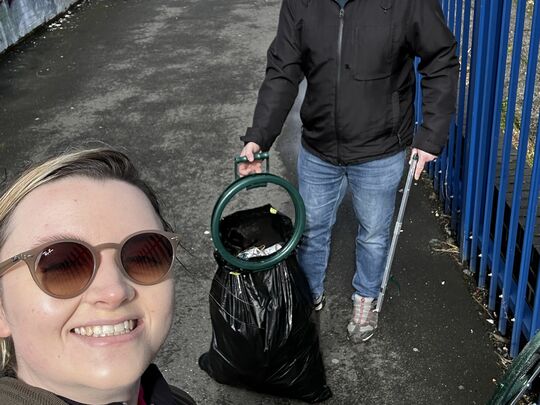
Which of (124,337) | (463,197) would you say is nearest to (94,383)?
(124,337)

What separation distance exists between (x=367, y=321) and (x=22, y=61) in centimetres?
600

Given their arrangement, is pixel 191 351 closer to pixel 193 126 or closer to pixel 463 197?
pixel 463 197

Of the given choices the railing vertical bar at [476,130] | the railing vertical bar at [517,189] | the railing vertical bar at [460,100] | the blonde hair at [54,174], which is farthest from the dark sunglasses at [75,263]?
the railing vertical bar at [460,100]

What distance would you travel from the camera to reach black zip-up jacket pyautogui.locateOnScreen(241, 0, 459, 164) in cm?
271

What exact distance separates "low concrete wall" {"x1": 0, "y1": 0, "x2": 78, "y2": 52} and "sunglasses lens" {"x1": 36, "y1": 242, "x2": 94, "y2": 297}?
7.43 metres

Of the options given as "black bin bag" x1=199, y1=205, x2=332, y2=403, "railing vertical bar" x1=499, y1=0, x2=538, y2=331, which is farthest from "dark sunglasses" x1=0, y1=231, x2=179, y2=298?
"railing vertical bar" x1=499, y1=0, x2=538, y2=331

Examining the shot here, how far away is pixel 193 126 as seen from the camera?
19.0 feet

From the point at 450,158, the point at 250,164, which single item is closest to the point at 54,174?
the point at 250,164

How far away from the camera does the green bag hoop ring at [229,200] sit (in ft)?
8.55

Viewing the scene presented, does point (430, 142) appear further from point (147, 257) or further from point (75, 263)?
point (75, 263)

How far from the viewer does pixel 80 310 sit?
1.22 meters

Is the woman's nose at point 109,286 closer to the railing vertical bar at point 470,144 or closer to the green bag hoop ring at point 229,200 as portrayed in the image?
the green bag hoop ring at point 229,200

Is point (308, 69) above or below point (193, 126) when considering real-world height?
above

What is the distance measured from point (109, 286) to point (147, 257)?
102 mm
